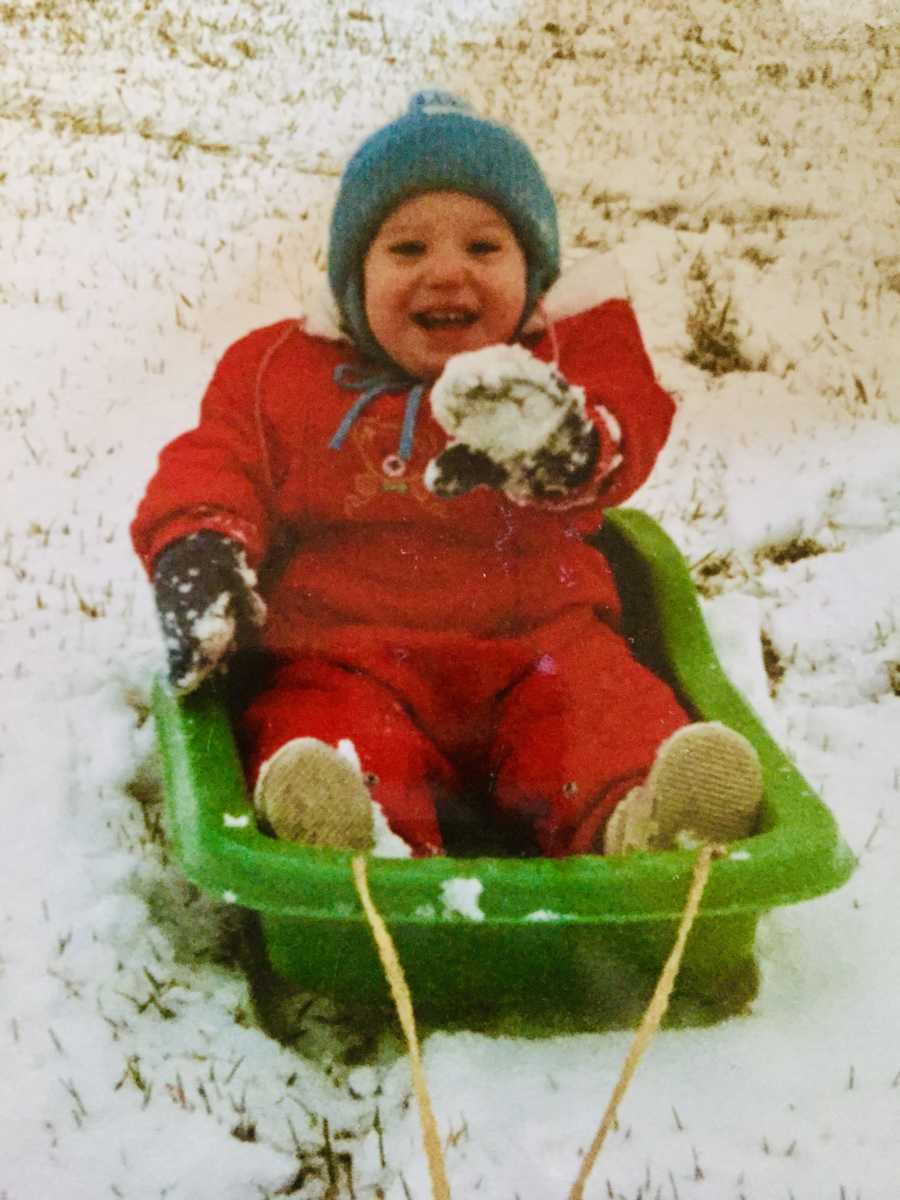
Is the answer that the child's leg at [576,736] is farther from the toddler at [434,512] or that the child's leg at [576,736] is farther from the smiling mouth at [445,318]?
the smiling mouth at [445,318]

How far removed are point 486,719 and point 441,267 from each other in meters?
0.67

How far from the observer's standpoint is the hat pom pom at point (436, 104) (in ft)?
6.38

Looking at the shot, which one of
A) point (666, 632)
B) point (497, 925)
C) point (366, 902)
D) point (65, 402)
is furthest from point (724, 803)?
point (65, 402)

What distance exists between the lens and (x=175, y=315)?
3213mm

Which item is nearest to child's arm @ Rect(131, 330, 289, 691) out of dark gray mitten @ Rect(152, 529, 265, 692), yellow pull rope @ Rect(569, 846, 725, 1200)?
dark gray mitten @ Rect(152, 529, 265, 692)

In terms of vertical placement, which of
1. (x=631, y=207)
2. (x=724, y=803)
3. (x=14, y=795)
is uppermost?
(x=631, y=207)

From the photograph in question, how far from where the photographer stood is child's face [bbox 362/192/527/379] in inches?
74.0

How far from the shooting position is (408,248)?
1.92m

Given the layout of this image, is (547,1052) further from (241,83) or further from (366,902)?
(241,83)

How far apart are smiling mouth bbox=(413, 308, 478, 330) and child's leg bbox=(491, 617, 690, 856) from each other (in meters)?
0.48

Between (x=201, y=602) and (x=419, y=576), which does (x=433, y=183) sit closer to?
(x=419, y=576)

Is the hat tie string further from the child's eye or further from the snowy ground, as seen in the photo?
the snowy ground

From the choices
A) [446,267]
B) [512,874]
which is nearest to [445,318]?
[446,267]

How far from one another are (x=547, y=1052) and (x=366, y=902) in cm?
35
